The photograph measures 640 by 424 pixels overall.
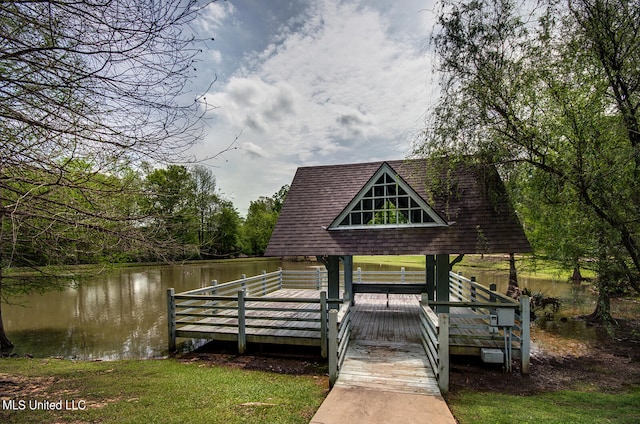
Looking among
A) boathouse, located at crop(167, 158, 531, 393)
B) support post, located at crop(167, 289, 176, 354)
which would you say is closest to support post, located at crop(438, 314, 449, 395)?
boathouse, located at crop(167, 158, 531, 393)

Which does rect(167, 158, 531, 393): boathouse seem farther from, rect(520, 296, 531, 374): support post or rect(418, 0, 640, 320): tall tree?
rect(418, 0, 640, 320): tall tree

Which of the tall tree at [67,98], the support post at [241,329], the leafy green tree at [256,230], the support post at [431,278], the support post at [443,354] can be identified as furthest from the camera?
the leafy green tree at [256,230]

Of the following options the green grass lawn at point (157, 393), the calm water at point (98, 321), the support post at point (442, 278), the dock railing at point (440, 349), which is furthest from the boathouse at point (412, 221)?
the calm water at point (98, 321)

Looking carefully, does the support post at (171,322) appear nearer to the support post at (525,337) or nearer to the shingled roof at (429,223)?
the shingled roof at (429,223)

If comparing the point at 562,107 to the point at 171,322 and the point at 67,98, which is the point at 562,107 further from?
the point at 171,322

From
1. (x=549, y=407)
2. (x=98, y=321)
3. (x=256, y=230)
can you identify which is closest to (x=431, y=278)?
(x=549, y=407)

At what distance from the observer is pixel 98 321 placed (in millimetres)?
12336

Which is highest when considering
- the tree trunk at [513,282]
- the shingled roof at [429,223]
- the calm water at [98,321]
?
the shingled roof at [429,223]

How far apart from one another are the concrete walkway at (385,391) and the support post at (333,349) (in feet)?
0.46

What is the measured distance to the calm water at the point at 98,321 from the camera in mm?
9492

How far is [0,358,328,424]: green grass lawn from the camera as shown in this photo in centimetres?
416

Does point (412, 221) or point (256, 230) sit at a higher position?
point (412, 221)

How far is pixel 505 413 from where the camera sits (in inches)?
173

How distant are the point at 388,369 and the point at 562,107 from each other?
18.6 ft
